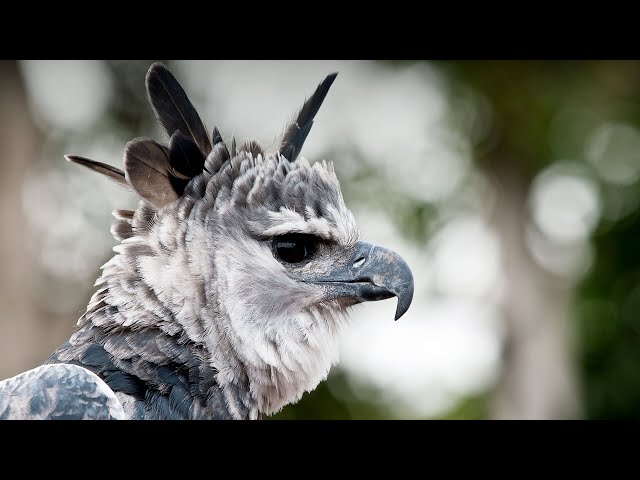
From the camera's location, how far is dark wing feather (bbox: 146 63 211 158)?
7.34 feet

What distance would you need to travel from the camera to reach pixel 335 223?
228cm

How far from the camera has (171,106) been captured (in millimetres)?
2264

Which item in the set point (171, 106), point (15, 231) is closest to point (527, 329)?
point (15, 231)

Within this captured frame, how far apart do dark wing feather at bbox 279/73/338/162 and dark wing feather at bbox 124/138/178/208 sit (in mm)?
519

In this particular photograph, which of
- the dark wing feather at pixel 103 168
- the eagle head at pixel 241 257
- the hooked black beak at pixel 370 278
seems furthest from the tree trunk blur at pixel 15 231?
the hooked black beak at pixel 370 278

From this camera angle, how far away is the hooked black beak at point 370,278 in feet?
7.54

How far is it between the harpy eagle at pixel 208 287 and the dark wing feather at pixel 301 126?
0.56 ft

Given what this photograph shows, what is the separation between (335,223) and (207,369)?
68 centimetres

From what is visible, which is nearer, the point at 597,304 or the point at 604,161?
the point at 604,161

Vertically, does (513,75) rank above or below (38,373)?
above

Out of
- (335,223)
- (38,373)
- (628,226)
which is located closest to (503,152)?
(628,226)

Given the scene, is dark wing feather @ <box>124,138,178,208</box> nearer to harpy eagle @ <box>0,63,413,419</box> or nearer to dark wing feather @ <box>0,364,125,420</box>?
harpy eagle @ <box>0,63,413,419</box>
